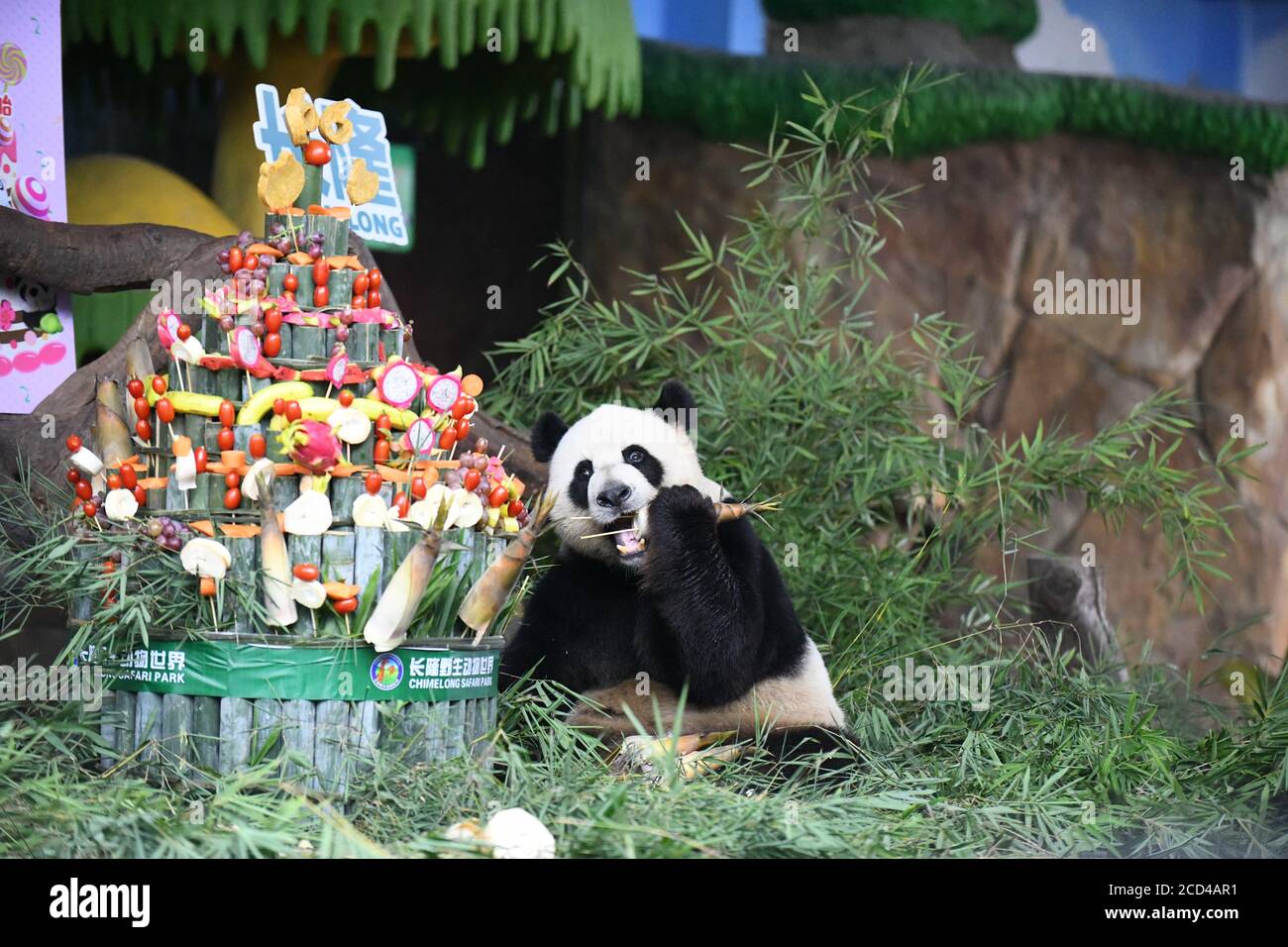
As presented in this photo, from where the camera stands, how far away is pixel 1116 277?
6.82 meters

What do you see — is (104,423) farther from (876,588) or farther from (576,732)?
(876,588)

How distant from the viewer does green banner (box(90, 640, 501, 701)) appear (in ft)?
8.77

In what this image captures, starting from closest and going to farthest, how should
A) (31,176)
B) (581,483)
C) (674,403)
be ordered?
(581,483) → (674,403) → (31,176)

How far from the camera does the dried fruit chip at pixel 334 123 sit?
3.10 m

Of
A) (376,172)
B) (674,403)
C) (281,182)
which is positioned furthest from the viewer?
(376,172)

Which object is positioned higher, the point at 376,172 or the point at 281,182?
the point at 376,172

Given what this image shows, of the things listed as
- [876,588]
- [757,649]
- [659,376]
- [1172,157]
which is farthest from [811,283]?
[1172,157]

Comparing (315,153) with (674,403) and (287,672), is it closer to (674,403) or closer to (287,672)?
(674,403)

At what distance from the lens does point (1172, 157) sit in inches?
268

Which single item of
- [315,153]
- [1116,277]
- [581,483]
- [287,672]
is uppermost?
[315,153]

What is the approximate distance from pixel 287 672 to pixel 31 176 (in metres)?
1.97

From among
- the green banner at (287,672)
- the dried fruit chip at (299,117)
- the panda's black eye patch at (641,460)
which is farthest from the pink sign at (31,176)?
the panda's black eye patch at (641,460)

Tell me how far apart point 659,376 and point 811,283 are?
1.90 ft

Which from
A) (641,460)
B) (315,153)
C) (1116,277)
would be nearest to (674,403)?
(641,460)
